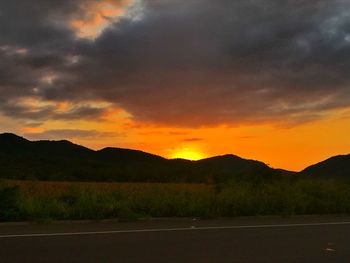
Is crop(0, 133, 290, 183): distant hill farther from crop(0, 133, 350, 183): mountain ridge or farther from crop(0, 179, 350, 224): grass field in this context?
crop(0, 179, 350, 224): grass field

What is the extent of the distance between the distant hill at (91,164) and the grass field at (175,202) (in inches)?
1656

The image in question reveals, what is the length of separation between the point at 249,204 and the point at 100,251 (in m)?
9.67

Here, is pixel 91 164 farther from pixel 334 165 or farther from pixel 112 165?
pixel 334 165

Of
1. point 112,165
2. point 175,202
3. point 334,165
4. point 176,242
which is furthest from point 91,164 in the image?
point 176,242

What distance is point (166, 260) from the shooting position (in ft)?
31.8

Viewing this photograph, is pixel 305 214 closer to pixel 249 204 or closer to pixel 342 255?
pixel 249 204

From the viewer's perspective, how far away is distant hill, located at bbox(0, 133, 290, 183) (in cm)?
Result: 9576

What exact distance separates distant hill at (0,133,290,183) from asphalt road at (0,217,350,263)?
4895cm

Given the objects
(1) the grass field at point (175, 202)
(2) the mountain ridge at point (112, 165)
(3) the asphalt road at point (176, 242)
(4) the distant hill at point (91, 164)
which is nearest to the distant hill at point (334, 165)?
(2) the mountain ridge at point (112, 165)

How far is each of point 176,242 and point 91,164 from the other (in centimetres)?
12657

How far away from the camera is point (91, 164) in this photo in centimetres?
13650

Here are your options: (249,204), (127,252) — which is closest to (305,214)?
(249,204)

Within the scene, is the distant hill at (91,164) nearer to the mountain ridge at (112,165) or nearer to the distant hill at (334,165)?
the mountain ridge at (112,165)

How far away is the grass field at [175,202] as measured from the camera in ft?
54.6
